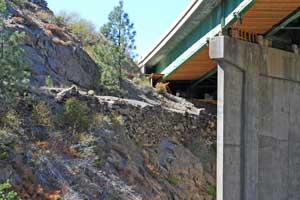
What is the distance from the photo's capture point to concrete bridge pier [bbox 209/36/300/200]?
1708 cm

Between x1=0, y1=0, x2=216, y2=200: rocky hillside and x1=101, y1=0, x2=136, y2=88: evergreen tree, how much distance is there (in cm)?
120

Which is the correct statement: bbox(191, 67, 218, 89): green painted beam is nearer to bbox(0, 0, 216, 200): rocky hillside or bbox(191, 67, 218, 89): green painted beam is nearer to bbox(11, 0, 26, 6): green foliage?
bbox(0, 0, 216, 200): rocky hillside

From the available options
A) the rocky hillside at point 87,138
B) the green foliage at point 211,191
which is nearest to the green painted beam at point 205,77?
the rocky hillside at point 87,138

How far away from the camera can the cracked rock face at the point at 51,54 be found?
2095 centimetres

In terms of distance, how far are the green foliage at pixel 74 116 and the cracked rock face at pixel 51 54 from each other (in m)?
2.03

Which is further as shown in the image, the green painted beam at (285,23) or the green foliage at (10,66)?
the green painted beam at (285,23)

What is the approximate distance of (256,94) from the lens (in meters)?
18.0

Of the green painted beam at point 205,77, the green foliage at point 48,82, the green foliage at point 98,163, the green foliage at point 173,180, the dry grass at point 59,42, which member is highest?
the dry grass at point 59,42

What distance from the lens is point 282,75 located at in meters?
18.9

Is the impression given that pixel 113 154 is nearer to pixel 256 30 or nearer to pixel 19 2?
pixel 256 30

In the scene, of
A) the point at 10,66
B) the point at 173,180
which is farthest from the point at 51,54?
the point at 10,66

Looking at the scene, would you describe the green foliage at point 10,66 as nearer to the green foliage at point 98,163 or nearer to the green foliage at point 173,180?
the green foliage at point 98,163

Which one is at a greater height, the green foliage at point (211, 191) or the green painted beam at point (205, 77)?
the green painted beam at point (205, 77)

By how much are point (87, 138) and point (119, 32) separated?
30.4 feet
